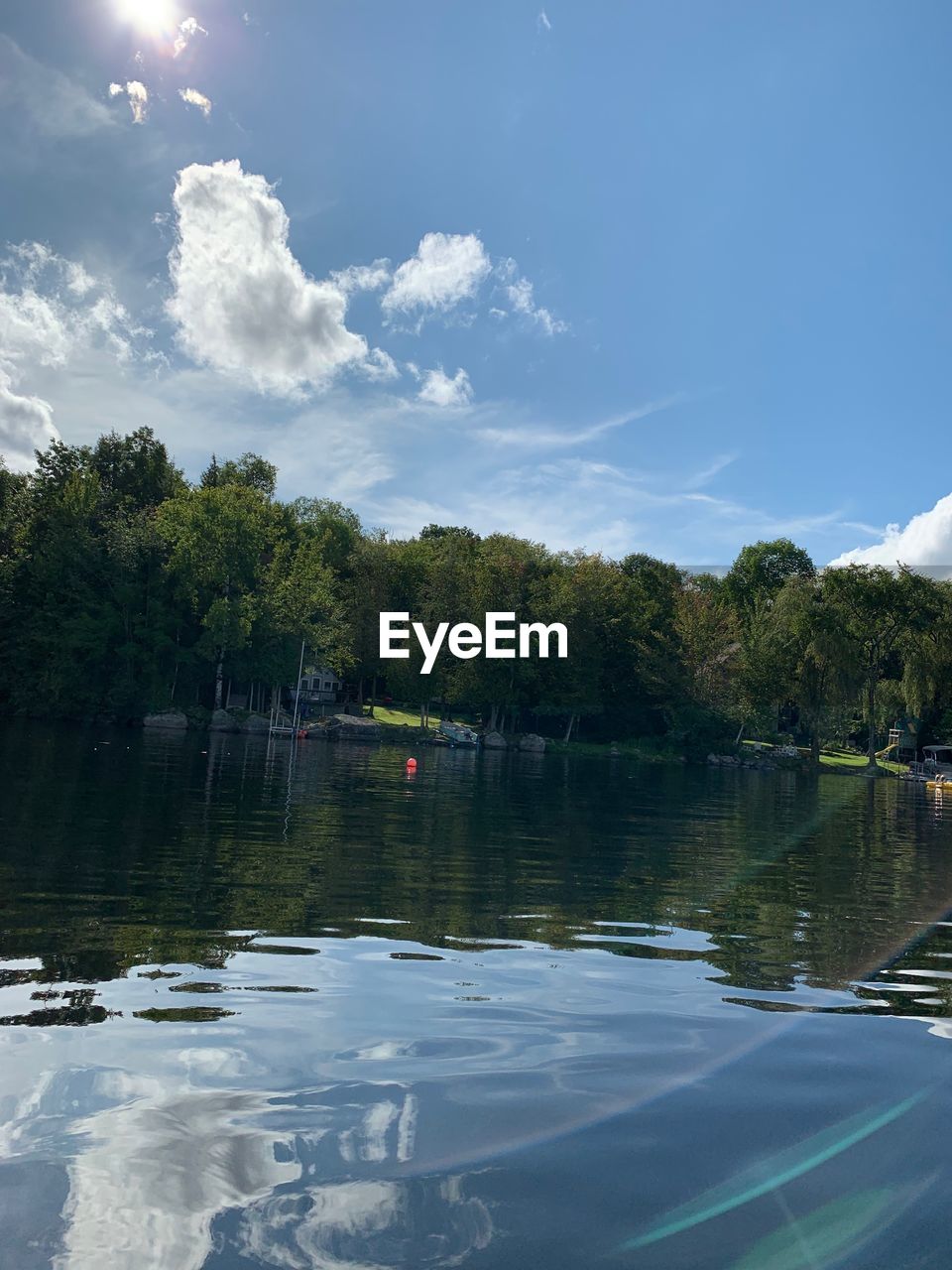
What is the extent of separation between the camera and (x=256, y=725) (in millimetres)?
70625

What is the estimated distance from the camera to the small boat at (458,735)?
236 feet

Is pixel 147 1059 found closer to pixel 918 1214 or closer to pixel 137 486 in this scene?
pixel 918 1214

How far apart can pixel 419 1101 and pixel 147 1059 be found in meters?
1.54

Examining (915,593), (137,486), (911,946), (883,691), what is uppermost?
(137,486)

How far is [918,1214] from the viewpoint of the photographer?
143 inches

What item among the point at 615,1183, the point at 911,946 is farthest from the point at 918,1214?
the point at 911,946

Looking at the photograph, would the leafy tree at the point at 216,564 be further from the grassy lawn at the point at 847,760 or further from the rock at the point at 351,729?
the grassy lawn at the point at 847,760

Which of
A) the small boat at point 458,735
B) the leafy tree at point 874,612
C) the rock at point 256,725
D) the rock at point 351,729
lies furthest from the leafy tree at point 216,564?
the leafy tree at point 874,612

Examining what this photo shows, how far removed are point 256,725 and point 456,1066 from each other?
67584 mm

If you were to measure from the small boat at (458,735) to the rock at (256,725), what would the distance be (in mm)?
13182

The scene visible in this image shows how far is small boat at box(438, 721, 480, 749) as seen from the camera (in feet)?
236

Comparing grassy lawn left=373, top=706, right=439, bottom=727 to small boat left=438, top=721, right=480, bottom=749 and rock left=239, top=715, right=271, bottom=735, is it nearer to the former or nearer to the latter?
small boat left=438, top=721, right=480, bottom=749

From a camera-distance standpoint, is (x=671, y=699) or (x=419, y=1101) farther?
(x=671, y=699)

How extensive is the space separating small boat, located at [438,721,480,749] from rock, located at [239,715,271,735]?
519 inches
